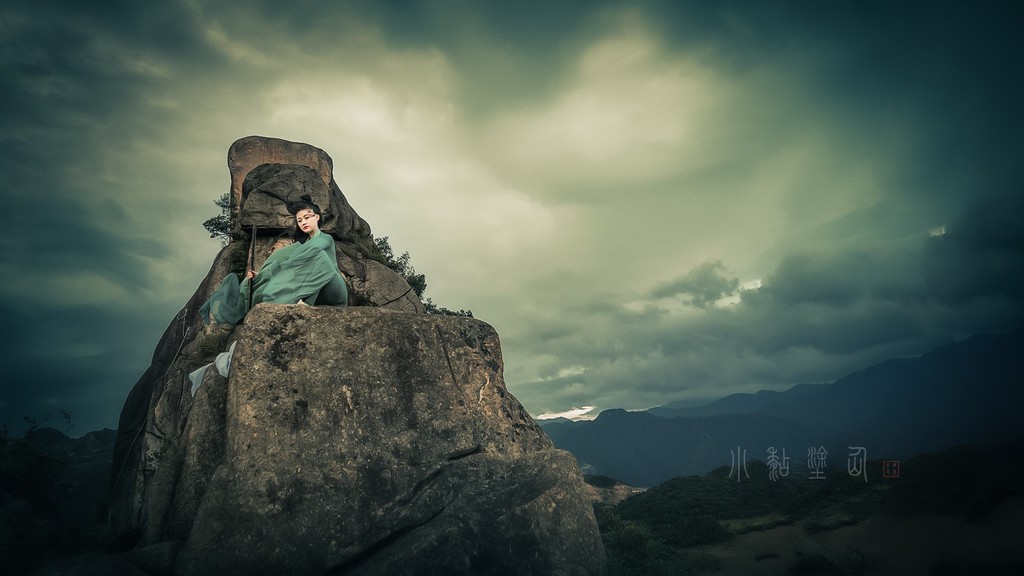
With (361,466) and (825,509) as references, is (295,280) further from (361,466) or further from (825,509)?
(825,509)

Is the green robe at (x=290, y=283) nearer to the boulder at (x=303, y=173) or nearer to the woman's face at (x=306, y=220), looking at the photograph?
the woman's face at (x=306, y=220)

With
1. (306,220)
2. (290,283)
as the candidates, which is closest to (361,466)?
(290,283)

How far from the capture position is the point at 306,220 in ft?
29.7

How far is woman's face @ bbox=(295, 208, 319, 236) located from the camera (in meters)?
9.01

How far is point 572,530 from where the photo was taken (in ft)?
19.8

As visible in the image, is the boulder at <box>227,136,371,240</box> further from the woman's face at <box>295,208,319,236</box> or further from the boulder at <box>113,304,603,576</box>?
the boulder at <box>113,304,603,576</box>

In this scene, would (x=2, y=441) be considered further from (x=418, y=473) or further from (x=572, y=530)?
(x=572, y=530)

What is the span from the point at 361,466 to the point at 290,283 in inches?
137

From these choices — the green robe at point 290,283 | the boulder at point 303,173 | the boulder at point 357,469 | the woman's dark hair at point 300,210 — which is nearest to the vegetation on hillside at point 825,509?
the boulder at point 357,469

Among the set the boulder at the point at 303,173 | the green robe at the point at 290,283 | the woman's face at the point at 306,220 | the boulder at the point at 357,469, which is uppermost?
the boulder at the point at 303,173

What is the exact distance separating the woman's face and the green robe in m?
0.26

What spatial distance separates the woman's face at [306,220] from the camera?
901 cm

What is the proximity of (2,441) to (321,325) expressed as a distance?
15.9 metres

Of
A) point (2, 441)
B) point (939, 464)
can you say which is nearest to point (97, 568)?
point (2, 441)
